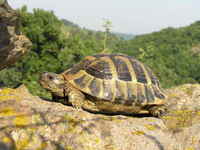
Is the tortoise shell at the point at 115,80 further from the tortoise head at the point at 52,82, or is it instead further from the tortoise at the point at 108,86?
the tortoise head at the point at 52,82

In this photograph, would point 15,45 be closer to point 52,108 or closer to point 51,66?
point 52,108

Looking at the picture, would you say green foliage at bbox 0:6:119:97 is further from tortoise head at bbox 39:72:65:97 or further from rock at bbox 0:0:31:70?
tortoise head at bbox 39:72:65:97

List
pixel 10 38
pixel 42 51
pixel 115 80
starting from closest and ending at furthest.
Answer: pixel 115 80, pixel 10 38, pixel 42 51

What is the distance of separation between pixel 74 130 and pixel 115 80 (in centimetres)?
177

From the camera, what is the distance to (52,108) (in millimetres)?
5551

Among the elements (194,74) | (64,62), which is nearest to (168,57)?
(194,74)

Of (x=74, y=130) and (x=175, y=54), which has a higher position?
(x=74, y=130)

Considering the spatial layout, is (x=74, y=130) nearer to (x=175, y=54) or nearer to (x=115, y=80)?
(x=115, y=80)

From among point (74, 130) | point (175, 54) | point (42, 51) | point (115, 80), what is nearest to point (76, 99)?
point (115, 80)

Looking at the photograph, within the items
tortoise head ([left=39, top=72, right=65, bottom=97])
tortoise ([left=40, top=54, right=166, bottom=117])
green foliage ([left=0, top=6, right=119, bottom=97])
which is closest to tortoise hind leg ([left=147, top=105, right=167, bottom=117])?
tortoise ([left=40, top=54, right=166, bottom=117])

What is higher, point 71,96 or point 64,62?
point 71,96

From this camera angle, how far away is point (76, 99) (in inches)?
231

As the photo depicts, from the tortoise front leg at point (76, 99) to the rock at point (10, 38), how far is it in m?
2.63

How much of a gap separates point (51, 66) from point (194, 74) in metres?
73.0
